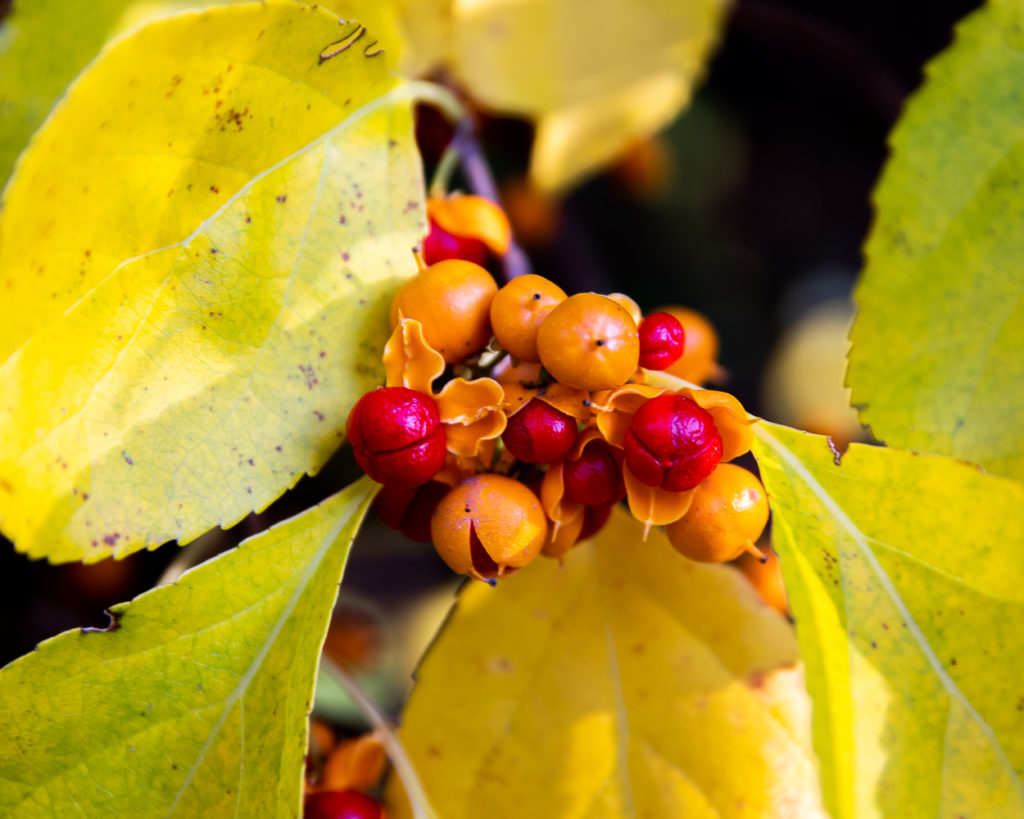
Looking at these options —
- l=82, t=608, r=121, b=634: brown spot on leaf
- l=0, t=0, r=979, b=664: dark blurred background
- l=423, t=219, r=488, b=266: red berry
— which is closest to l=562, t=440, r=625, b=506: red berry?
l=423, t=219, r=488, b=266: red berry

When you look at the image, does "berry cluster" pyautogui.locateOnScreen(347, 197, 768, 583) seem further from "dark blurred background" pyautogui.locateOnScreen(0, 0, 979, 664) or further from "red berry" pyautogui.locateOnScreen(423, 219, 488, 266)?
"dark blurred background" pyautogui.locateOnScreen(0, 0, 979, 664)

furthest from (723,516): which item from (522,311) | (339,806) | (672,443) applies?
(339,806)

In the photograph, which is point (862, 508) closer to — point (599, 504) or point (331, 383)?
point (599, 504)

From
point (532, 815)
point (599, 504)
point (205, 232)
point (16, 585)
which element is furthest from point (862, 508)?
point (16, 585)

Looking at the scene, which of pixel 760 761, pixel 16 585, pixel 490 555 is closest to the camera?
pixel 490 555

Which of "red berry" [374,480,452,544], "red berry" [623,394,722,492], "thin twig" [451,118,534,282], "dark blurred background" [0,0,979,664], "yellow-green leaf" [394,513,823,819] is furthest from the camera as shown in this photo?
"dark blurred background" [0,0,979,664]

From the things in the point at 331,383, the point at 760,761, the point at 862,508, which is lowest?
the point at 760,761

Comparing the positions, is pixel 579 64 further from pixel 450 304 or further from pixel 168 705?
pixel 168 705
